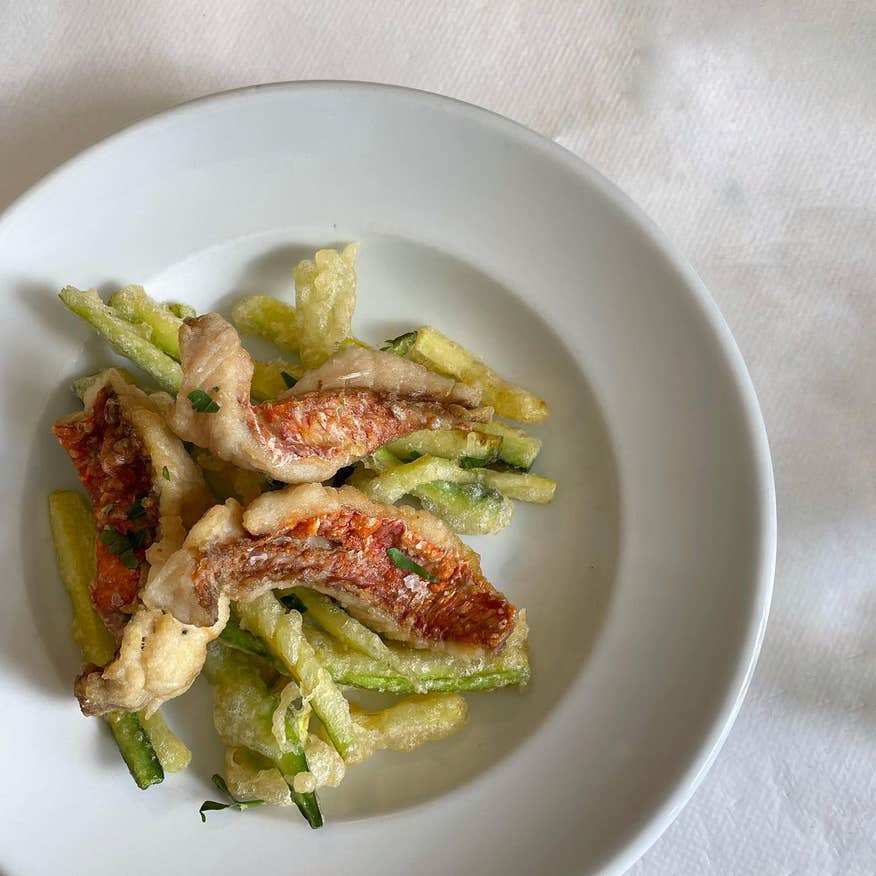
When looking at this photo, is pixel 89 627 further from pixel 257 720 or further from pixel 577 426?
pixel 577 426

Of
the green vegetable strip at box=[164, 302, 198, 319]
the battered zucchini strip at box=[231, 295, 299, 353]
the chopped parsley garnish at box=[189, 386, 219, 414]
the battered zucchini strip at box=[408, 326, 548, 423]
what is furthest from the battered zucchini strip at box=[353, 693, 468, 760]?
the green vegetable strip at box=[164, 302, 198, 319]

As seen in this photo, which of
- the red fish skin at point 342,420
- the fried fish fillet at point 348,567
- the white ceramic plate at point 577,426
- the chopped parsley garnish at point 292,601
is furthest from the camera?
the chopped parsley garnish at point 292,601

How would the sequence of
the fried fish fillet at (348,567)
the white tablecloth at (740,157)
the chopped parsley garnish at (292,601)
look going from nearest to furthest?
the fried fish fillet at (348,567) → the chopped parsley garnish at (292,601) → the white tablecloth at (740,157)

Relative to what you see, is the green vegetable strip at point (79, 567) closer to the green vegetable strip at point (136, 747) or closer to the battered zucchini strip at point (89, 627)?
the battered zucchini strip at point (89, 627)

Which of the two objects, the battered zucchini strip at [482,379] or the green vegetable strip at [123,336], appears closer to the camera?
the green vegetable strip at [123,336]

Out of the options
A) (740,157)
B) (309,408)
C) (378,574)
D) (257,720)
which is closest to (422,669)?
(378,574)

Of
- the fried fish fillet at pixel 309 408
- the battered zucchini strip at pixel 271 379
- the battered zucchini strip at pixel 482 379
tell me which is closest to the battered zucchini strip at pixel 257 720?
the fried fish fillet at pixel 309 408

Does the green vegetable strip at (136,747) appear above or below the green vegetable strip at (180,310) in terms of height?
below
